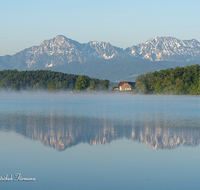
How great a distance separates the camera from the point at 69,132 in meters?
22.1

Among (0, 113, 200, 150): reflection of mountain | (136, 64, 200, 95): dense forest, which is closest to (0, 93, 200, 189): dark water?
(0, 113, 200, 150): reflection of mountain

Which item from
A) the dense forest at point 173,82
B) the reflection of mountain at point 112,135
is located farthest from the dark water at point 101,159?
the dense forest at point 173,82

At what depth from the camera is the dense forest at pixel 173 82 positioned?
442 ft

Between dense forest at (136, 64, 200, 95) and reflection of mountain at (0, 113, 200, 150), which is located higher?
dense forest at (136, 64, 200, 95)

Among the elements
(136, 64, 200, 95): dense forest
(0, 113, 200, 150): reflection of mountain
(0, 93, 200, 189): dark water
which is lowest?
(0, 93, 200, 189): dark water

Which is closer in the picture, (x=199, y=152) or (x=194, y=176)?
(x=194, y=176)

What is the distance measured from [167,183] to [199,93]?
125 meters

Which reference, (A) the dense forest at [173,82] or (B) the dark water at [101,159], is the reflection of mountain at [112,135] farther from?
(A) the dense forest at [173,82]

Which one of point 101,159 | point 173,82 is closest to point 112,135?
point 101,159

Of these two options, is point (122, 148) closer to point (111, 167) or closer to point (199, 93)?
point (111, 167)

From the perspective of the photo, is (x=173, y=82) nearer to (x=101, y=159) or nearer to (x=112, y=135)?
(x=112, y=135)

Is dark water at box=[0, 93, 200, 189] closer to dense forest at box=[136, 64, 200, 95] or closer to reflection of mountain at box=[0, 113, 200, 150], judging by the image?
reflection of mountain at box=[0, 113, 200, 150]

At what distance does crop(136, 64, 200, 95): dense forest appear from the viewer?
135m

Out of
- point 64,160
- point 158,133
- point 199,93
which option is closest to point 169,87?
point 199,93
